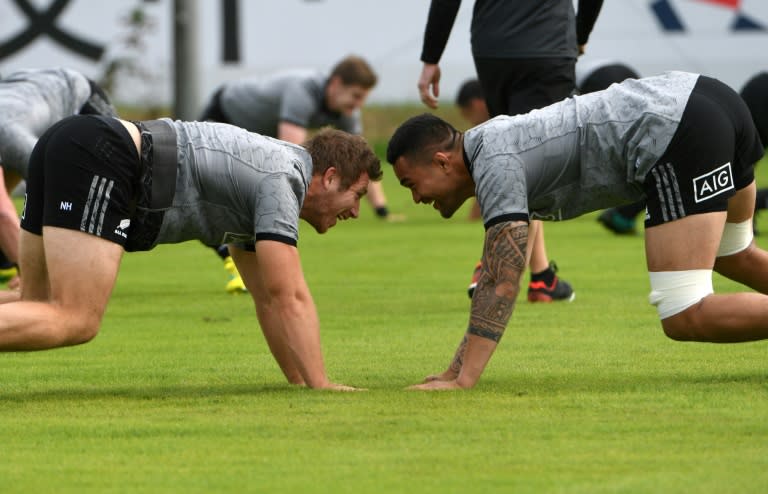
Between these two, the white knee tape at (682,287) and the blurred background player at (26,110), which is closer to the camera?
the white knee tape at (682,287)

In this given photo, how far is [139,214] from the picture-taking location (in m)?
Answer: 5.57

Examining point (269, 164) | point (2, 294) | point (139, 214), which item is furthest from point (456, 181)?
point (2, 294)

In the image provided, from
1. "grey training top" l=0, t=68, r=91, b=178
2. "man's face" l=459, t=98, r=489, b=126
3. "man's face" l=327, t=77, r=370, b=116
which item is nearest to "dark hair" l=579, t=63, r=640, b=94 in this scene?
"man's face" l=459, t=98, r=489, b=126

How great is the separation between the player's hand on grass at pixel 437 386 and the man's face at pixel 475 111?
6.73 meters

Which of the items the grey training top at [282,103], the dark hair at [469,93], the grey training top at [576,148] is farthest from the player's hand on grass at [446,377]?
the grey training top at [282,103]

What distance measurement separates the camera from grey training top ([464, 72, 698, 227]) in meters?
5.45

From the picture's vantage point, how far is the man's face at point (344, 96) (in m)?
12.7

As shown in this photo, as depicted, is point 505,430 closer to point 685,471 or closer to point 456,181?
point 685,471

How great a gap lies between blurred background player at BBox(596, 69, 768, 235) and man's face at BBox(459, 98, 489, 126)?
81 centimetres

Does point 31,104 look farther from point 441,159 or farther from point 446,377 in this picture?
point 446,377

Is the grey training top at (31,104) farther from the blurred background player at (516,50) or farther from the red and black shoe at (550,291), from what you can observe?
the red and black shoe at (550,291)

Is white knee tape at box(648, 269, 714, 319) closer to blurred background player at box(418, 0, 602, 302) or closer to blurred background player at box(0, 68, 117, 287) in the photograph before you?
blurred background player at box(418, 0, 602, 302)

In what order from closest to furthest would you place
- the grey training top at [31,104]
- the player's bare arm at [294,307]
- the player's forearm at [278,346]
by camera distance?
the player's bare arm at [294,307], the player's forearm at [278,346], the grey training top at [31,104]

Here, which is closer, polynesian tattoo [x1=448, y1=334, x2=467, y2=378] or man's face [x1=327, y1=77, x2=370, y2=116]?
polynesian tattoo [x1=448, y1=334, x2=467, y2=378]
